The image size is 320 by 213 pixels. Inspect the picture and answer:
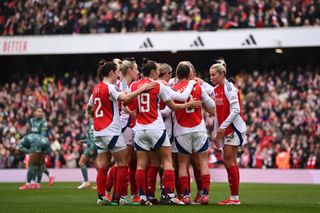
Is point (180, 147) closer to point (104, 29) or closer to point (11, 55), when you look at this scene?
point (104, 29)

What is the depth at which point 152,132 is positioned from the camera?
45.5ft

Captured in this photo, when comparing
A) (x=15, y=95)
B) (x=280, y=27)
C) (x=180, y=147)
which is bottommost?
(x=180, y=147)

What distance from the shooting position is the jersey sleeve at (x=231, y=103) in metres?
14.5

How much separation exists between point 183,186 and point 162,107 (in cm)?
156

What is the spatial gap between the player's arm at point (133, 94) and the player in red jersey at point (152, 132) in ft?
0.31

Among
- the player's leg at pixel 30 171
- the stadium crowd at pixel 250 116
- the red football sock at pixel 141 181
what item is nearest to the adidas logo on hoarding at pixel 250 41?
the stadium crowd at pixel 250 116

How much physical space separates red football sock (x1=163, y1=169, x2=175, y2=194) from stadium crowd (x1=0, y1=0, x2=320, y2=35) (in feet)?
68.8

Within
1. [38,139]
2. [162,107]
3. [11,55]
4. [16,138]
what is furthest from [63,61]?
[162,107]

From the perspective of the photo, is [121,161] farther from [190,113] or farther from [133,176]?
[190,113]

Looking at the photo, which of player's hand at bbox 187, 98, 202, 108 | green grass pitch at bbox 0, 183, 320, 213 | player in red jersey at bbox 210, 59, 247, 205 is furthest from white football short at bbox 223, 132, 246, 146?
green grass pitch at bbox 0, 183, 320, 213

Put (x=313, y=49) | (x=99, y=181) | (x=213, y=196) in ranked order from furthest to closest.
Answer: (x=313, y=49), (x=213, y=196), (x=99, y=181)

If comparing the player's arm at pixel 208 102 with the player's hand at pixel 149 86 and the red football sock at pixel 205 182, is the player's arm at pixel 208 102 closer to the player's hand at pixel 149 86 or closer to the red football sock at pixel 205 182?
the player's hand at pixel 149 86

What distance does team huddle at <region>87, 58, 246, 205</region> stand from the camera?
14.0 meters

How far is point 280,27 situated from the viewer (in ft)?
112
